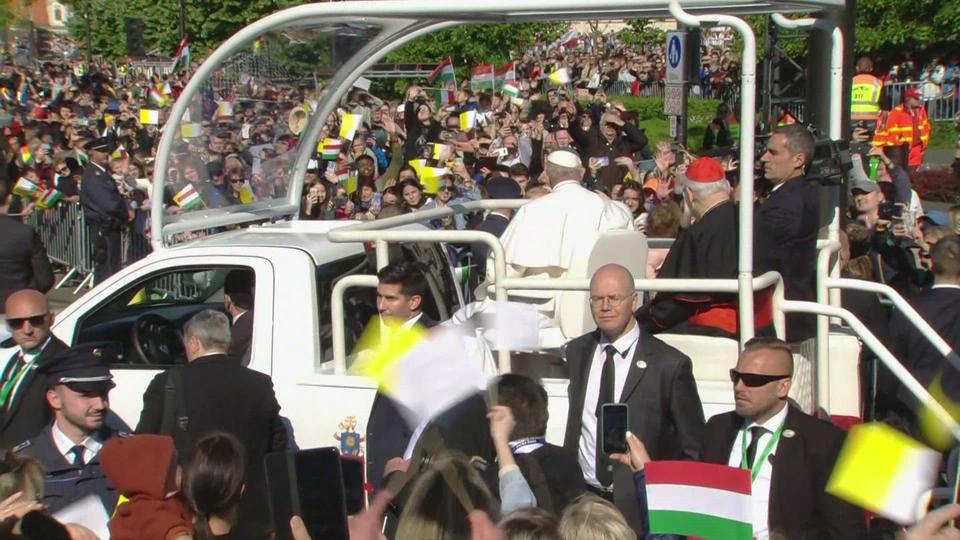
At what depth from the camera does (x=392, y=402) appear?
5.05 meters

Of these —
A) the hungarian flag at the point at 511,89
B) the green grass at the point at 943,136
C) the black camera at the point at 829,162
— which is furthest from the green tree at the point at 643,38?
the black camera at the point at 829,162

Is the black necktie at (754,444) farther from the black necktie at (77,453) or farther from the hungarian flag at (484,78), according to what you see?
the hungarian flag at (484,78)

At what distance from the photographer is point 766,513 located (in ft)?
14.8

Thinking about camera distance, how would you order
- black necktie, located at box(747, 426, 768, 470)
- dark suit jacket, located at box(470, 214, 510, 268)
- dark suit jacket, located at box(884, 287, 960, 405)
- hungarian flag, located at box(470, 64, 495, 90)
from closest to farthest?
black necktie, located at box(747, 426, 768, 470)
dark suit jacket, located at box(884, 287, 960, 405)
dark suit jacket, located at box(470, 214, 510, 268)
hungarian flag, located at box(470, 64, 495, 90)

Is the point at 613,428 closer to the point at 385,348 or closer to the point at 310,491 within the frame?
the point at 310,491

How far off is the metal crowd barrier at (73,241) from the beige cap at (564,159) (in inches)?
344

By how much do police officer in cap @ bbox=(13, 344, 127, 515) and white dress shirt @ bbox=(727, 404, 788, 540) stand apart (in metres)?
2.42

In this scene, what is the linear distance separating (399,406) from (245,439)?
835 mm

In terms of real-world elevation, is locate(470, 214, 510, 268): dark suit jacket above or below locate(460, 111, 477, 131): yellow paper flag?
below

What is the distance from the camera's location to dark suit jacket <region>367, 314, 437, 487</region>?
200 inches

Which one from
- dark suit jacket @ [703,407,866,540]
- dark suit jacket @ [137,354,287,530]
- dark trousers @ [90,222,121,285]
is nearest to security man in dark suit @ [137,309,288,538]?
dark suit jacket @ [137,354,287,530]

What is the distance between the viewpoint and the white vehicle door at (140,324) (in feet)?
19.3

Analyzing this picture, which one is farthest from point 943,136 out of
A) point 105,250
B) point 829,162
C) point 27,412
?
point 27,412

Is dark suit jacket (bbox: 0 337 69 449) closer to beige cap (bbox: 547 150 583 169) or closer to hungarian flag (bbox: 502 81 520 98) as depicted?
beige cap (bbox: 547 150 583 169)
